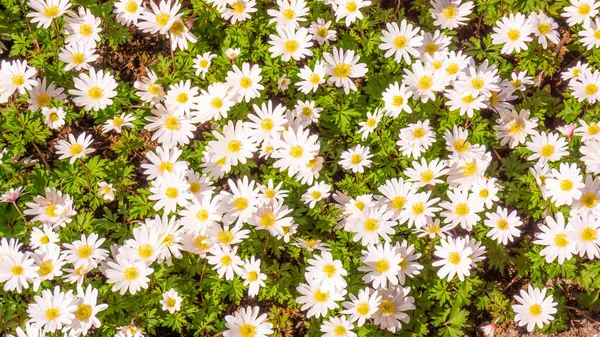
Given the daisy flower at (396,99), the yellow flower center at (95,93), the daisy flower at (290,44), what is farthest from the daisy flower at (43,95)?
the daisy flower at (396,99)

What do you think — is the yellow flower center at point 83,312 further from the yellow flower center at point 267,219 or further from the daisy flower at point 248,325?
the yellow flower center at point 267,219

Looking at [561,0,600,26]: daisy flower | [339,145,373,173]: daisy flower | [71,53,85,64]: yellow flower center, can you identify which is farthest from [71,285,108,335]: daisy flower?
[561,0,600,26]: daisy flower

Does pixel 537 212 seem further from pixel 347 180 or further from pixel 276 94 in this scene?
pixel 276 94

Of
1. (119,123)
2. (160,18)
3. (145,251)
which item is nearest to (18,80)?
(119,123)

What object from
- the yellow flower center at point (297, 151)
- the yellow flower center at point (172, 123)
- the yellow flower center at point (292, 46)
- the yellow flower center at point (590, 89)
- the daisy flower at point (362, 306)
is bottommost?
the daisy flower at point (362, 306)

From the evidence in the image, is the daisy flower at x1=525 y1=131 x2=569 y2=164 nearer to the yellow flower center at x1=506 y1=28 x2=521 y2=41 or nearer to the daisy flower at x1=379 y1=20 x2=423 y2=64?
Result: the yellow flower center at x1=506 y1=28 x2=521 y2=41

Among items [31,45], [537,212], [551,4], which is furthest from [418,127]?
[31,45]
